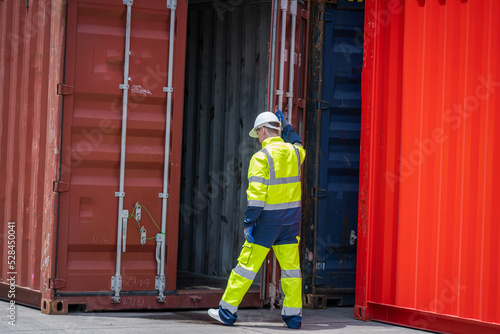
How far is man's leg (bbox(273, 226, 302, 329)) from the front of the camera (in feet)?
22.5

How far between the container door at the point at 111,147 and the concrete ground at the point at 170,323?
1.04ft

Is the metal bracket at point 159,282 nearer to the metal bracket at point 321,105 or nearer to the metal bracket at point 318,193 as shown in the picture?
the metal bracket at point 318,193

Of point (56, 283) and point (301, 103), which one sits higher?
point (301, 103)

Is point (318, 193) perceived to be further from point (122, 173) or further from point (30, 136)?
point (30, 136)

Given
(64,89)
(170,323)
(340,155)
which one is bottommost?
(170,323)

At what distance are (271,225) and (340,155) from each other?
1.93m

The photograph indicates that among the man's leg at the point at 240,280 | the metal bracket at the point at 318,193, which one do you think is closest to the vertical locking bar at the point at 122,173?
the man's leg at the point at 240,280

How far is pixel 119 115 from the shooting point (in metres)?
7.25

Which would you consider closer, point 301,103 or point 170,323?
point 170,323

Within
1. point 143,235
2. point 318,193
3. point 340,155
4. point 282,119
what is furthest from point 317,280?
point 143,235

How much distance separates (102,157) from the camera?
718 centimetres

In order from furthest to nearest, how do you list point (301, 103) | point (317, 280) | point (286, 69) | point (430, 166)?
point (317, 280), point (301, 103), point (286, 69), point (430, 166)

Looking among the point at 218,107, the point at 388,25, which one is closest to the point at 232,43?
the point at 218,107

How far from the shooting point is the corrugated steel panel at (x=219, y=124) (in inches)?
350
